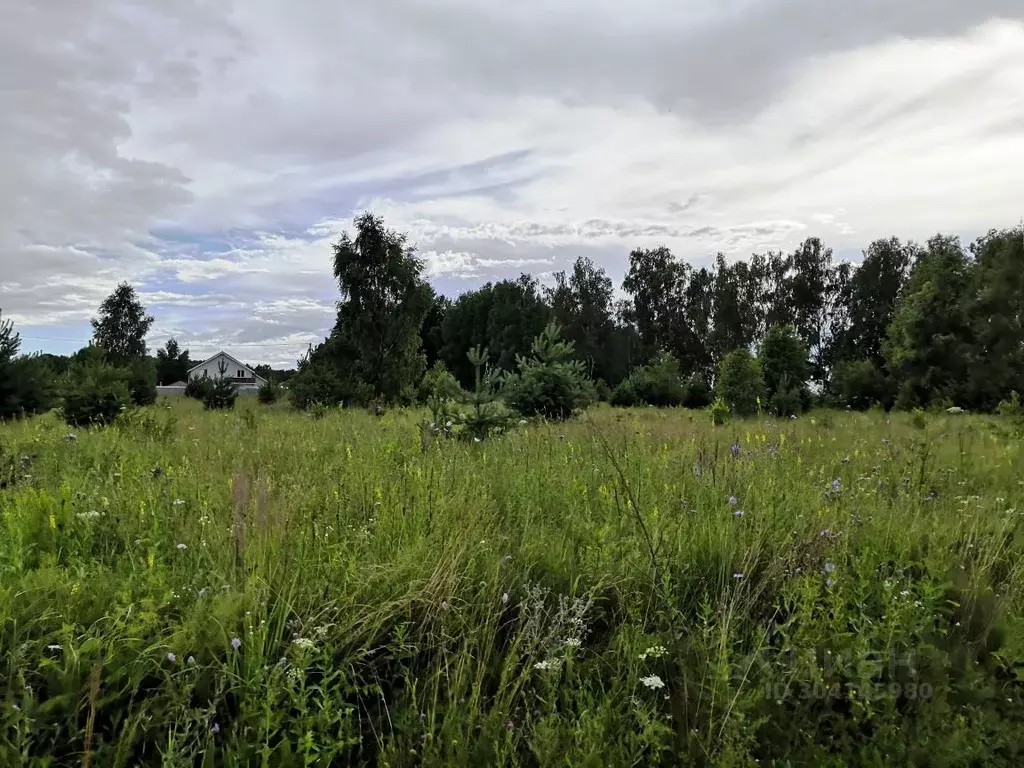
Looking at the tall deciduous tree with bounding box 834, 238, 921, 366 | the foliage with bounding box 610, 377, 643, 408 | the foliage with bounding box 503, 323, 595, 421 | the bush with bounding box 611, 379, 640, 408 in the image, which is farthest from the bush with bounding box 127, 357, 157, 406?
the tall deciduous tree with bounding box 834, 238, 921, 366

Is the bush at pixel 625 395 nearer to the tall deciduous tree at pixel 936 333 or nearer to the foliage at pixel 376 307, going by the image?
the foliage at pixel 376 307

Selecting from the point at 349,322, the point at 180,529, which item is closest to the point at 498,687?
the point at 180,529

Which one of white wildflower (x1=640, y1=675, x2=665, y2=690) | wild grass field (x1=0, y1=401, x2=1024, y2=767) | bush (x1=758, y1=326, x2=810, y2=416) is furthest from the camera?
bush (x1=758, y1=326, x2=810, y2=416)

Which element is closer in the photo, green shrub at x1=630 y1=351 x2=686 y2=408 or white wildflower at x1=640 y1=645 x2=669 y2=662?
white wildflower at x1=640 y1=645 x2=669 y2=662

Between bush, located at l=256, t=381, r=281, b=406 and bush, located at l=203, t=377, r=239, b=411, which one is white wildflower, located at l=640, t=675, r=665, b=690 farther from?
bush, located at l=256, t=381, r=281, b=406

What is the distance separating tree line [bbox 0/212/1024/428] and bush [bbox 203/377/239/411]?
1.89 meters

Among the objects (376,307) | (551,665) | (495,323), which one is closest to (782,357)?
(376,307)

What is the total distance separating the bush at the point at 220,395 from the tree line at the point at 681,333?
1889 mm

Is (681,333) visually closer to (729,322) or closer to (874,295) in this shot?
(729,322)

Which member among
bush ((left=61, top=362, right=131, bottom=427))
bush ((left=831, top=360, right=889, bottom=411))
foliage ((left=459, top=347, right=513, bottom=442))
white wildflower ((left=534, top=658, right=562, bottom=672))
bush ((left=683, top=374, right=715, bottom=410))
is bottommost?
bush ((left=831, top=360, right=889, bottom=411))

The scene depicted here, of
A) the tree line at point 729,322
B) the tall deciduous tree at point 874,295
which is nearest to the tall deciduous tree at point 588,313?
the tree line at point 729,322

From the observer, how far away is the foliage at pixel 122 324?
46625mm

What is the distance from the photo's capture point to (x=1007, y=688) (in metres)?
2.55

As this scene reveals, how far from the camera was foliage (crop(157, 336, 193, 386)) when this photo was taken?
75125mm
